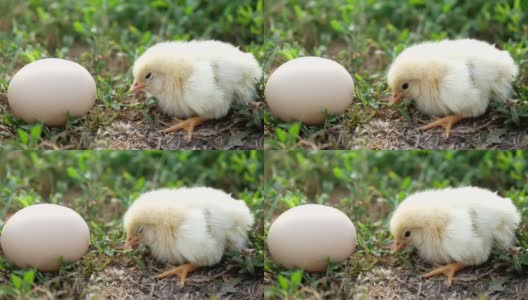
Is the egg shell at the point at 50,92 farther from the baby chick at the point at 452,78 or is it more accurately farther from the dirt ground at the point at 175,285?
the baby chick at the point at 452,78

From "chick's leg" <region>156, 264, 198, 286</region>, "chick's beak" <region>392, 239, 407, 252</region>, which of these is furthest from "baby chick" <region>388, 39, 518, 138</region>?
"chick's leg" <region>156, 264, 198, 286</region>

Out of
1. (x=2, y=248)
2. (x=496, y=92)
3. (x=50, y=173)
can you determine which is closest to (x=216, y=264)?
(x=2, y=248)

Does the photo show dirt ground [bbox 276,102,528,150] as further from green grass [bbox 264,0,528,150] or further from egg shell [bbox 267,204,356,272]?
egg shell [bbox 267,204,356,272]

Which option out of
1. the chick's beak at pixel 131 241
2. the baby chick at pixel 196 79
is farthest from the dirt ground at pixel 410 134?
the chick's beak at pixel 131 241

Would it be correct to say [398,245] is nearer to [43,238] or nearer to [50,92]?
[43,238]

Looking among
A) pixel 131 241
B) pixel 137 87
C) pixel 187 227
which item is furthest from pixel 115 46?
pixel 187 227

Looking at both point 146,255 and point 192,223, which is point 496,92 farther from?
point 146,255
